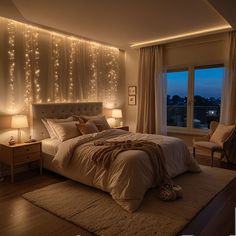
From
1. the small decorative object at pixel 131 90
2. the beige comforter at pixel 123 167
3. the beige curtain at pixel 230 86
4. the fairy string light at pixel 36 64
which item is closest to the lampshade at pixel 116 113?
the small decorative object at pixel 131 90

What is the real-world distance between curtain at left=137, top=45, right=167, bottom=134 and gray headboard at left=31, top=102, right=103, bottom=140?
1.37m

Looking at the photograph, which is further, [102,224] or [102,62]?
[102,62]

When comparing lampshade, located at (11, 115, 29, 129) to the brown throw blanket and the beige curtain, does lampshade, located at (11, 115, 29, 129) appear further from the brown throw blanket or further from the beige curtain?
the beige curtain

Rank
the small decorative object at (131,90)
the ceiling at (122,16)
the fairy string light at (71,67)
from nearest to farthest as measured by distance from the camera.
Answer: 1. the ceiling at (122,16)
2. the fairy string light at (71,67)
3. the small decorative object at (131,90)

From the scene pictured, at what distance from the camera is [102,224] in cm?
229

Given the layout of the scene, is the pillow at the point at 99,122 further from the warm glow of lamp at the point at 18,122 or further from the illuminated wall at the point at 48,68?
the warm glow of lamp at the point at 18,122

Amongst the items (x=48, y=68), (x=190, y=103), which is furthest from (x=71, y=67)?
(x=190, y=103)

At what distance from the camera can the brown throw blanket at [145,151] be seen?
2.96m

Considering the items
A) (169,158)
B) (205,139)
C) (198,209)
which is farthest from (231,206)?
(205,139)

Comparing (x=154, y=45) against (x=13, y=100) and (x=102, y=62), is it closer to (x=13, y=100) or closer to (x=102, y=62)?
(x=102, y=62)

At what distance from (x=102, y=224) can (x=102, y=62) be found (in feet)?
14.2

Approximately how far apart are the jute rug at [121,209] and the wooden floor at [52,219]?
0.08 m

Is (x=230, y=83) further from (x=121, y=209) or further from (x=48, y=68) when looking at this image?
(x=48, y=68)

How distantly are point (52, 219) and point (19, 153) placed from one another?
5.13ft
